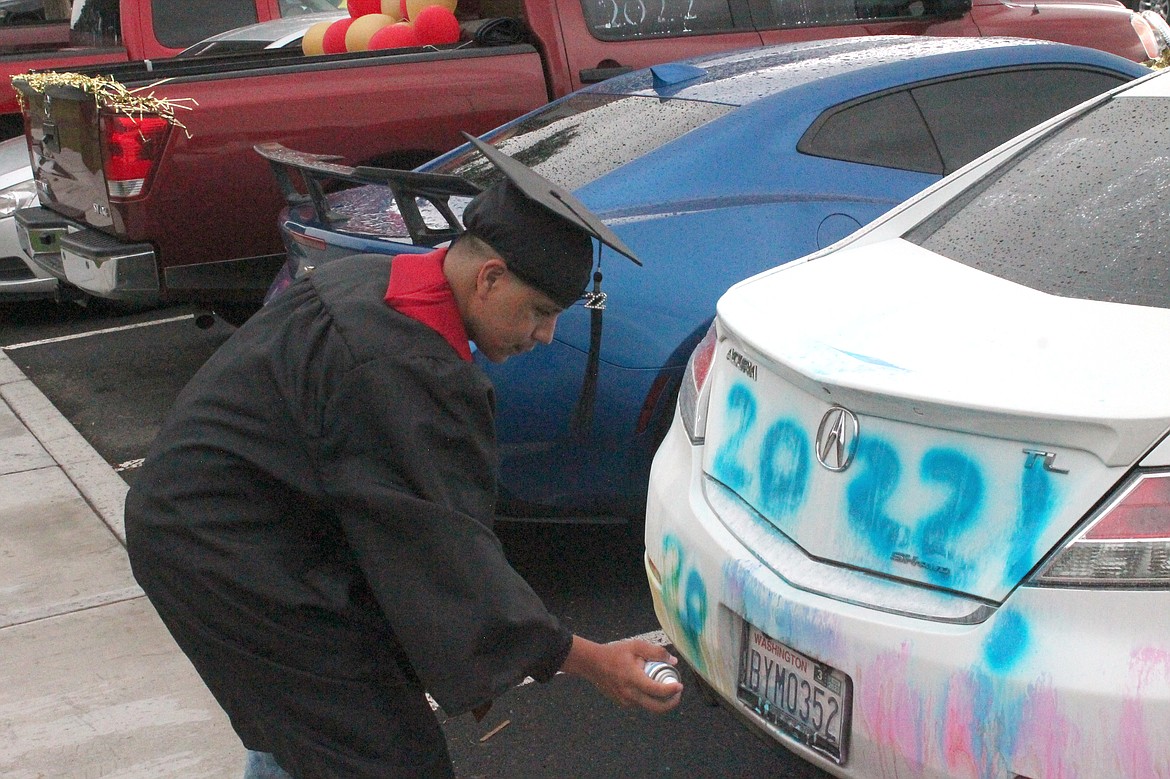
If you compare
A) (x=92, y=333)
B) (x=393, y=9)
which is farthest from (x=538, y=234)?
(x=92, y=333)

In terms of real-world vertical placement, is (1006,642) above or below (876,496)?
below

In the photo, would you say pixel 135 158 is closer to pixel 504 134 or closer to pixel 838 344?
pixel 504 134

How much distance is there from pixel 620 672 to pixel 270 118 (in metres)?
4.15

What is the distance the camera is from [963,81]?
14.4 feet

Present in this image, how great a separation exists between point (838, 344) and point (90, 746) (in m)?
2.21

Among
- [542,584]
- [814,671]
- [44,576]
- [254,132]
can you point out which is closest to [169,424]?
[814,671]

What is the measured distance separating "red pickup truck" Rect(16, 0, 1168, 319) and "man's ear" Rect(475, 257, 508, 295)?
3.65m

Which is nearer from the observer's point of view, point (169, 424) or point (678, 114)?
point (169, 424)

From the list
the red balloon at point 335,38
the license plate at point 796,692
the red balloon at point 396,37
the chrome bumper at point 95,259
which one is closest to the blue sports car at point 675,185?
the chrome bumper at point 95,259

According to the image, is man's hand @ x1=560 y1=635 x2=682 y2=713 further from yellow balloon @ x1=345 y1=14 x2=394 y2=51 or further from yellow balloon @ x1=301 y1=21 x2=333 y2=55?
yellow balloon @ x1=301 y1=21 x2=333 y2=55

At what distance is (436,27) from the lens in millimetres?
6566

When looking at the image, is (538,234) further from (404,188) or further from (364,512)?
(404,188)

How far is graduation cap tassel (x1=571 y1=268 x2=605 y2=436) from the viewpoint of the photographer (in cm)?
357

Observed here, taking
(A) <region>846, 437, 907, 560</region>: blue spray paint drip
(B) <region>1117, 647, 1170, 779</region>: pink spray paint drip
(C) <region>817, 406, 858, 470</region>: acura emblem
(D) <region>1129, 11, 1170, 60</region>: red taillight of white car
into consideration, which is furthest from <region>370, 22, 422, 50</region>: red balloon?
(B) <region>1117, 647, 1170, 779</region>: pink spray paint drip
